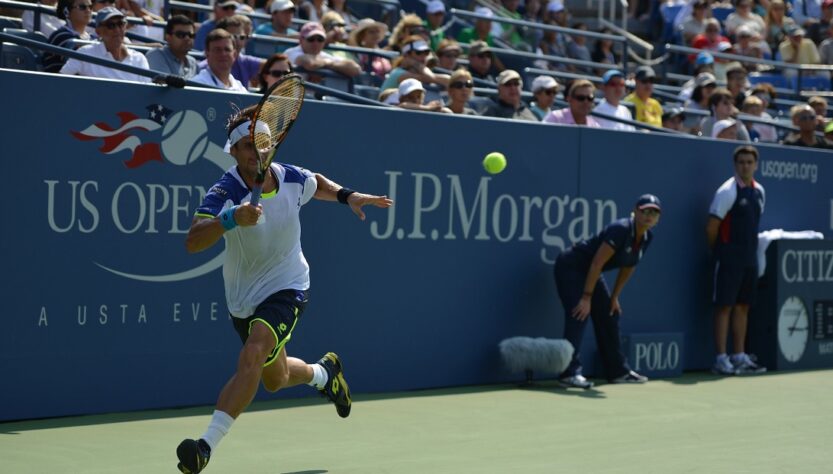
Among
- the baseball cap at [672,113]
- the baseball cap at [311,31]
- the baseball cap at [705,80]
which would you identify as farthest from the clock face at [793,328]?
the baseball cap at [311,31]

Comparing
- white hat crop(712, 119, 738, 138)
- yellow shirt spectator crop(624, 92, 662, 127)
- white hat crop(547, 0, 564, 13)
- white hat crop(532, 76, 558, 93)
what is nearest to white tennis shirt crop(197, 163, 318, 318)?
white hat crop(532, 76, 558, 93)

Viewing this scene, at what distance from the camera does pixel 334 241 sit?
9219 mm

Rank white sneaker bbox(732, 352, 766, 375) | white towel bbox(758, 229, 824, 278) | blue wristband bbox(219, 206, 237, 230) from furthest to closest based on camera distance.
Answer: white towel bbox(758, 229, 824, 278)
white sneaker bbox(732, 352, 766, 375)
blue wristband bbox(219, 206, 237, 230)

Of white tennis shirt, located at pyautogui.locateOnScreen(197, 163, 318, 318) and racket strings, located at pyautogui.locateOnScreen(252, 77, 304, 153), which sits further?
white tennis shirt, located at pyautogui.locateOnScreen(197, 163, 318, 318)

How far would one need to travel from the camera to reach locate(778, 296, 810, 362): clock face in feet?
38.8

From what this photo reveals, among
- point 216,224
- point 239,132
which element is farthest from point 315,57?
point 216,224

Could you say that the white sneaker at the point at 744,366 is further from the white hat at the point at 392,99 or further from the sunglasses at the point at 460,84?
the white hat at the point at 392,99

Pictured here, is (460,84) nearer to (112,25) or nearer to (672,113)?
(112,25)

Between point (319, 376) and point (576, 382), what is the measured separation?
3.37m

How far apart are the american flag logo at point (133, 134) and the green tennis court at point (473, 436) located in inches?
63.9

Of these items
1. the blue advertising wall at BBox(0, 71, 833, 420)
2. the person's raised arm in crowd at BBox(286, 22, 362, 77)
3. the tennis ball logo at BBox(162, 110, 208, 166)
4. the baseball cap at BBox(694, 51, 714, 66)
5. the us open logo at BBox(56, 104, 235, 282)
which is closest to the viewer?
the blue advertising wall at BBox(0, 71, 833, 420)

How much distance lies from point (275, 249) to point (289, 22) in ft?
19.4

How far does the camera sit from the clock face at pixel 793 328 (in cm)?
1182

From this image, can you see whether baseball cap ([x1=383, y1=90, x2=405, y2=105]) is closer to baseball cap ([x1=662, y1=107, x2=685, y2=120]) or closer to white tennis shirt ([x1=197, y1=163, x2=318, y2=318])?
baseball cap ([x1=662, y1=107, x2=685, y2=120])
